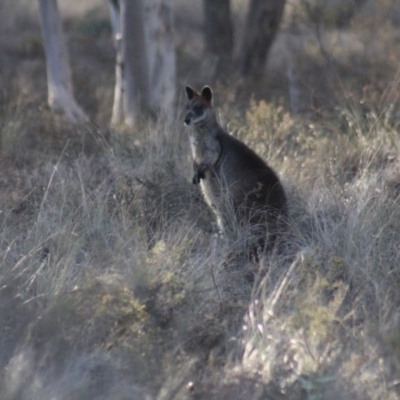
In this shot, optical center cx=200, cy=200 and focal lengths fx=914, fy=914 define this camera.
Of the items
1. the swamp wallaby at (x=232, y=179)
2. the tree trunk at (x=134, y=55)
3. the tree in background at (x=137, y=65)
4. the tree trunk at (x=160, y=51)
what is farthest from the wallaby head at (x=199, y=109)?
the tree trunk at (x=160, y=51)

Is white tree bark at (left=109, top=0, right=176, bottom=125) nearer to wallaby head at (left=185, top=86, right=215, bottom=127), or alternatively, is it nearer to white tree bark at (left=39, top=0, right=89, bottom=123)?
white tree bark at (left=39, top=0, right=89, bottom=123)

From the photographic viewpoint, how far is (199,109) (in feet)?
29.7

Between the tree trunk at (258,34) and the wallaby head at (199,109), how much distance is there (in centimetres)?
901

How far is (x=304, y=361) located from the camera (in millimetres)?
5781

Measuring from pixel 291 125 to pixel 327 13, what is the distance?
6383mm

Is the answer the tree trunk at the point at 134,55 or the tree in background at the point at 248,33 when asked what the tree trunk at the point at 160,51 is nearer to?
the tree trunk at the point at 134,55

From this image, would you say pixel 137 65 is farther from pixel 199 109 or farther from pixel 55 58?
pixel 199 109

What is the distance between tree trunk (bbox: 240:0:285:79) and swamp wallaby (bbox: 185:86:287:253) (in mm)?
9279

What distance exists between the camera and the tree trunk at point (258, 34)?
18125 millimetres

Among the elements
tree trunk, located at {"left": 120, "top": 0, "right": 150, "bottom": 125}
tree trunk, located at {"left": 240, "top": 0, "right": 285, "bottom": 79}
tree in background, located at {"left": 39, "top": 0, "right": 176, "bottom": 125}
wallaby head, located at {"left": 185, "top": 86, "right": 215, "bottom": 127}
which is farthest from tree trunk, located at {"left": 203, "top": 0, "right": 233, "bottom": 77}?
wallaby head, located at {"left": 185, "top": 86, "right": 215, "bottom": 127}

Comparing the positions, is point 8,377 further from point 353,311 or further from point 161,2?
point 161,2

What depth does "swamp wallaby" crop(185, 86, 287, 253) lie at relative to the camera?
26.7 feet

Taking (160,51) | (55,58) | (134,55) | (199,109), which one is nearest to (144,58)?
(134,55)

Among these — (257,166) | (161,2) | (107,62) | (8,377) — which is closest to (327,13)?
(161,2)
